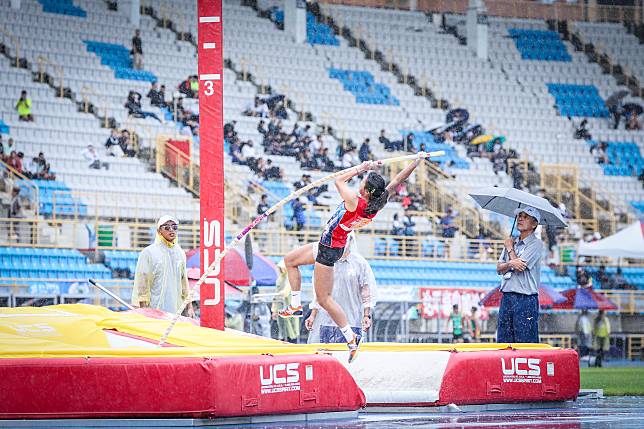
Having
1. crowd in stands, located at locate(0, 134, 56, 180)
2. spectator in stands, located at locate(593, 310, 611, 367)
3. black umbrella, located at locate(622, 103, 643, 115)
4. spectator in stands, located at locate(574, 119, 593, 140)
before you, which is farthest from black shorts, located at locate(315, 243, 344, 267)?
black umbrella, located at locate(622, 103, 643, 115)

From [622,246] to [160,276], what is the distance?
1584cm

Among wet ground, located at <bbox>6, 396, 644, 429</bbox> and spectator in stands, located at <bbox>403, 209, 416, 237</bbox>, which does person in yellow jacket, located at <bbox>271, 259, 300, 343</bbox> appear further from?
spectator in stands, located at <bbox>403, 209, 416, 237</bbox>

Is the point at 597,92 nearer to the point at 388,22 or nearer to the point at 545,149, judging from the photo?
the point at 545,149

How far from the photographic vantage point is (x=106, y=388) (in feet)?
27.1

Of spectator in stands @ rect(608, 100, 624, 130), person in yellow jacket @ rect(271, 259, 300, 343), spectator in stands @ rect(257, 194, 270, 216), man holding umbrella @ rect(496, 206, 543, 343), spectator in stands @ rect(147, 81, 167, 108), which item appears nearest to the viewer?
man holding umbrella @ rect(496, 206, 543, 343)

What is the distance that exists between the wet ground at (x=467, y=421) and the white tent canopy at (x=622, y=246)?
49.8 feet

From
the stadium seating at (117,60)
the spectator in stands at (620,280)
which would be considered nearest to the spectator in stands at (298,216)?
the stadium seating at (117,60)

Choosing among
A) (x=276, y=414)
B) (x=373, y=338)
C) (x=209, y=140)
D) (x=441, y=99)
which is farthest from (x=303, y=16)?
(x=276, y=414)

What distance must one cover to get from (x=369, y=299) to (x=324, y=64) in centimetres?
2352

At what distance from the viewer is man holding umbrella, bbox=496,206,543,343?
441 inches

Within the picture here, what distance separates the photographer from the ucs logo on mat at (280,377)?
28.1ft

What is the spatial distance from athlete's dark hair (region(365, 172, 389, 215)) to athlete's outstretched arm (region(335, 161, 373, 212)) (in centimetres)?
12

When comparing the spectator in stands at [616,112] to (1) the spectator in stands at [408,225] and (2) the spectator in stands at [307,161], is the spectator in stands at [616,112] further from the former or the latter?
(2) the spectator in stands at [307,161]

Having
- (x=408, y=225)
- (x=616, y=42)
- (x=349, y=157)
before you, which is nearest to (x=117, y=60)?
(x=349, y=157)
